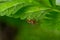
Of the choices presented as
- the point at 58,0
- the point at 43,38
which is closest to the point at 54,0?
the point at 58,0

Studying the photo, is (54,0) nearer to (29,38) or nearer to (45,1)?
(45,1)

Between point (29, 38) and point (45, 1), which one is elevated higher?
point (45, 1)

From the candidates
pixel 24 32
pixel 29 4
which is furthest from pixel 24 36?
pixel 29 4

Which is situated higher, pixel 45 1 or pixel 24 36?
pixel 45 1

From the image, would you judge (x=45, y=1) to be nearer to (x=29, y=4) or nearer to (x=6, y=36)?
(x=29, y=4)

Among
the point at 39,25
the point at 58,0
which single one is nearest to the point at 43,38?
the point at 39,25

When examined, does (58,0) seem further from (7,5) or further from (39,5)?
(7,5)

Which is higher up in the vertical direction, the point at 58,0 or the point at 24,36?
the point at 58,0
